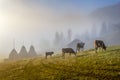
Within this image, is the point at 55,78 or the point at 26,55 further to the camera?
the point at 26,55

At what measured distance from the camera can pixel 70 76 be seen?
36000mm

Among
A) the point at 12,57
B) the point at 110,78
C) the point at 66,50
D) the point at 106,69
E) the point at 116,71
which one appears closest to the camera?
the point at 110,78

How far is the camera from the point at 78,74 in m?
36.8

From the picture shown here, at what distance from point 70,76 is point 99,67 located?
6.80 metres

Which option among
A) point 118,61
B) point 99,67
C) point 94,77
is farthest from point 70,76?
point 118,61

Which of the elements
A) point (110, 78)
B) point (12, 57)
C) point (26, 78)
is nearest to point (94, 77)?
point (110, 78)

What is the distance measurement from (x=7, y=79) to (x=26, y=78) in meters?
4.26

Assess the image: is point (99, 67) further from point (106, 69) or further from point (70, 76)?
point (70, 76)

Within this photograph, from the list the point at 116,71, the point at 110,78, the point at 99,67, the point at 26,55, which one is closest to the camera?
the point at 110,78

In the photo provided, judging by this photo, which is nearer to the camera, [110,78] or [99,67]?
[110,78]

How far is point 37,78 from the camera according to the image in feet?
126

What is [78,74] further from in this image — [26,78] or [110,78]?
[26,78]

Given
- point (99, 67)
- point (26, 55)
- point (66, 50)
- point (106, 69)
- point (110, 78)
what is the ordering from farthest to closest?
point (26, 55) < point (66, 50) < point (99, 67) < point (106, 69) < point (110, 78)

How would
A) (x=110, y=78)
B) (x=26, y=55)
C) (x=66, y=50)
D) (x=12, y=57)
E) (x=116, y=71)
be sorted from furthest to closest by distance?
(x=26, y=55) → (x=12, y=57) → (x=66, y=50) → (x=116, y=71) → (x=110, y=78)
